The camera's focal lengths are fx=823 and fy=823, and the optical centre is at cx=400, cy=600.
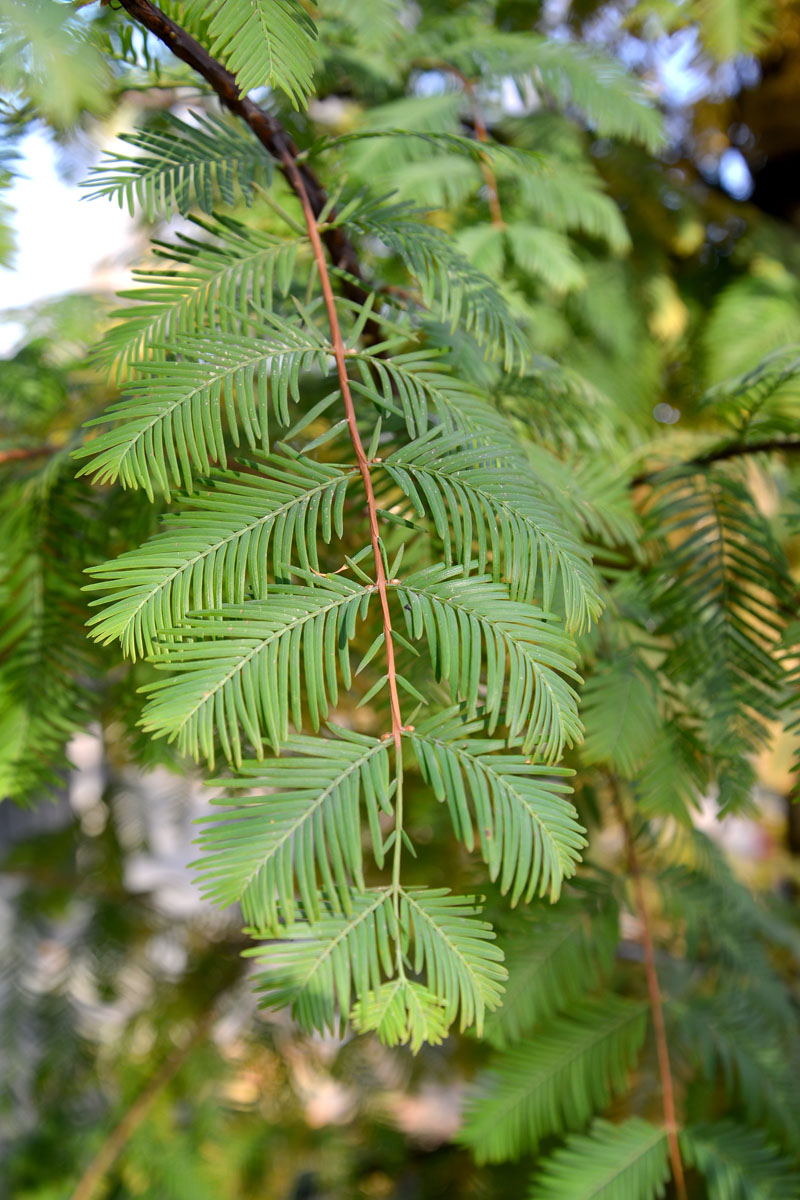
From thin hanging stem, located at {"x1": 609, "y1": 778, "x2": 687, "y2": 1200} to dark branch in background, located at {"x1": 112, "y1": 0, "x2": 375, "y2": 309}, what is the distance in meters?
0.36

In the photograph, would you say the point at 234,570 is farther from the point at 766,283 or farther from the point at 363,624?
the point at 766,283

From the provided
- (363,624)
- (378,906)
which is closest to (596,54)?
(363,624)

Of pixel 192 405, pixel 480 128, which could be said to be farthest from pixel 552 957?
pixel 480 128

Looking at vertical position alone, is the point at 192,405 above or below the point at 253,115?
below

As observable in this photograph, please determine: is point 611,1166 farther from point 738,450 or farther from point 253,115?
point 253,115

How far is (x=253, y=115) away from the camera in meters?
0.36

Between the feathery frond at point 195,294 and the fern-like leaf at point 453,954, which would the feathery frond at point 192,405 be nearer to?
the feathery frond at point 195,294

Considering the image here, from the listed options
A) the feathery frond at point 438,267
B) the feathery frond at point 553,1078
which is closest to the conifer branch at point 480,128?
the feathery frond at point 438,267

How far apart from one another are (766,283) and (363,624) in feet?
2.43

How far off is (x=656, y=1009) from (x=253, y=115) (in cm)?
54

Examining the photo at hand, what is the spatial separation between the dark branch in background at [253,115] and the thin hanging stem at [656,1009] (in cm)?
36

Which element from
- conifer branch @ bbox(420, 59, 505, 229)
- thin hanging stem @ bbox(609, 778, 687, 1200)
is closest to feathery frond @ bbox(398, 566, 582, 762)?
thin hanging stem @ bbox(609, 778, 687, 1200)

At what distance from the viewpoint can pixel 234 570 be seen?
281 millimetres

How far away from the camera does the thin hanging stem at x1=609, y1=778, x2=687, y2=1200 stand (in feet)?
1.57
